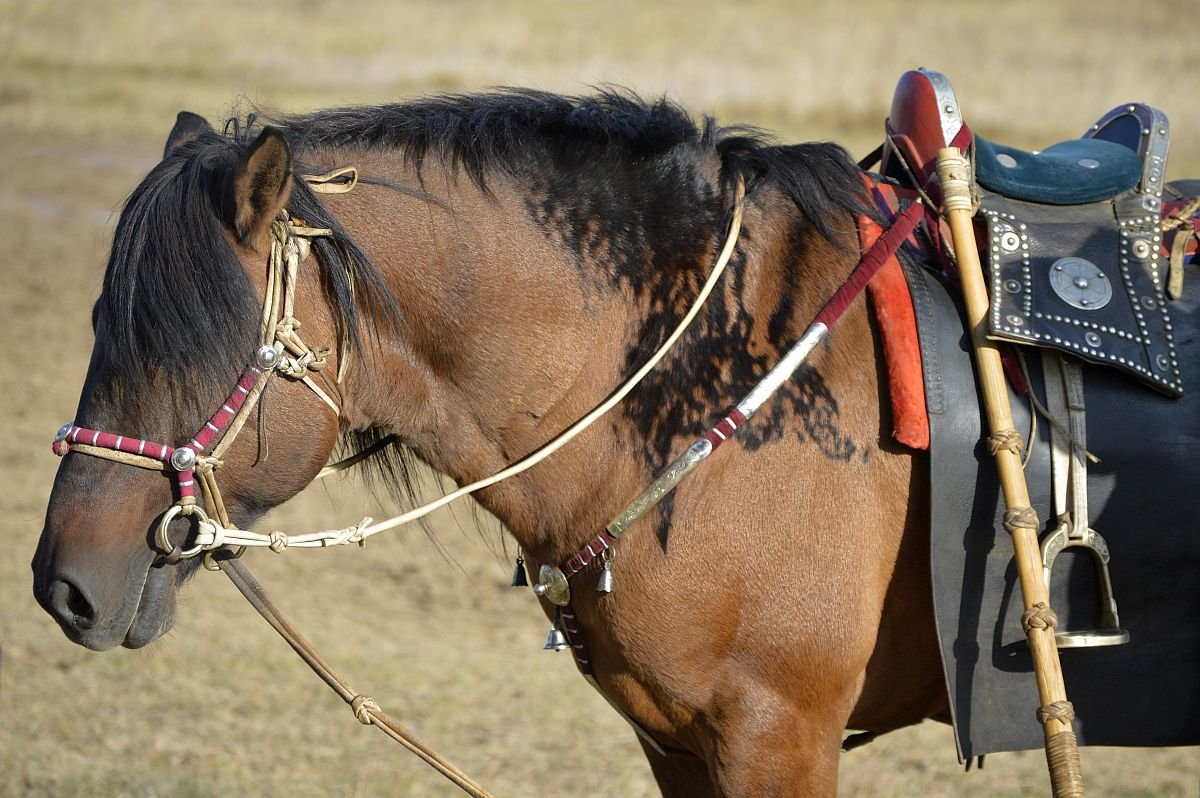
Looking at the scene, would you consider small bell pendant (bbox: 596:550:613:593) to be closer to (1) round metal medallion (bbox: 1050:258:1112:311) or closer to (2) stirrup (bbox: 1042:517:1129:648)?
(2) stirrup (bbox: 1042:517:1129:648)

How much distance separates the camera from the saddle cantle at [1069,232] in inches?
86.1

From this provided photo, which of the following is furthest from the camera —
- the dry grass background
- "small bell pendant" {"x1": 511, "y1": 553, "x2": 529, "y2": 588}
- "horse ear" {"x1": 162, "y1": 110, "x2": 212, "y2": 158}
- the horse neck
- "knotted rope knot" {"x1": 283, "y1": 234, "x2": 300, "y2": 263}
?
the dry grass background

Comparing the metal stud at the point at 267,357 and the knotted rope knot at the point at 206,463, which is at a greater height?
the metal stud at the point at 267,357

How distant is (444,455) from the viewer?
2.25 meters

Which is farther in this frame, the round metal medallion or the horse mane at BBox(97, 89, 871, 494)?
the round metal medallion

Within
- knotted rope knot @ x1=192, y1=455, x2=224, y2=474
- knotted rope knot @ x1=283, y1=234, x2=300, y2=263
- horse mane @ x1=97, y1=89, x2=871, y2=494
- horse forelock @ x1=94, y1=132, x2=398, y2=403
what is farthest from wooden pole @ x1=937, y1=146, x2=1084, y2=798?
knotted rope knot @ x1=192, y1=455, x2=224, y2=474

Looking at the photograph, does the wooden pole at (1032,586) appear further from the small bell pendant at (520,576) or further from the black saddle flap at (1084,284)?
the small bell pendant at (520,576)

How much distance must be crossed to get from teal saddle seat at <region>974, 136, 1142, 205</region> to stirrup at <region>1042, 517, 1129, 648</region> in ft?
2.20

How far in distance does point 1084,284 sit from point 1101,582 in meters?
0.57

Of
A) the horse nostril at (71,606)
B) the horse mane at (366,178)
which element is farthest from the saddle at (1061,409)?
the horse nostril at (71,606)

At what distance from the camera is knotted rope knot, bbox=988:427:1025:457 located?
210cm

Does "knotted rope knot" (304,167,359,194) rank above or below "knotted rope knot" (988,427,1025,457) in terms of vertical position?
above

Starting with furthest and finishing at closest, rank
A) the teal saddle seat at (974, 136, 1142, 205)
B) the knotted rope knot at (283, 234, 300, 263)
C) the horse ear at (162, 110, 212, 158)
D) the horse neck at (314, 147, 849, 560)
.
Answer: the teal saddle seat at (974, 136, 1142, 205) → the horse ear at (162, 110, 212, 158) → the horse neck at (314, 147, 849, 560) → the knotted rope knot at (283, 234, 300, 263)

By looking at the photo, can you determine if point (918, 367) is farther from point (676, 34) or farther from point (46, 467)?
point (676, 34)
